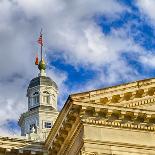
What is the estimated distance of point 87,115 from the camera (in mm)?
29141

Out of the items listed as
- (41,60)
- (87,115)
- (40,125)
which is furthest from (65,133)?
(41,60)

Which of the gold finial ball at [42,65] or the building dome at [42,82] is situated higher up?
the gold finial ball at [42,65]

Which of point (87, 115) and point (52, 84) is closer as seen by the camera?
point (87, 115)

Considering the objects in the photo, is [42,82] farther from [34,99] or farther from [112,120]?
[112,120]

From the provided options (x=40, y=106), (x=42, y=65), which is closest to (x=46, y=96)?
(x=40, y=106)

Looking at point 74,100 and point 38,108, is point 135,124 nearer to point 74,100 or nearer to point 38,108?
point 74,100

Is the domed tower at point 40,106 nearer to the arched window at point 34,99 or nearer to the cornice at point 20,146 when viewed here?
the arched window at point 34,99

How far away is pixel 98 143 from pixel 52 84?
2564 inches

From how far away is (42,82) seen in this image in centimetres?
9294

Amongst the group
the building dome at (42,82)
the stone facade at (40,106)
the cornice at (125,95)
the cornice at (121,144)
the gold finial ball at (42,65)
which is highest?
the gold finial ball at (42,65)

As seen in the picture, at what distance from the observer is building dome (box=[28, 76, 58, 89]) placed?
305ft

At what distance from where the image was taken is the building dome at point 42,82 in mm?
93062

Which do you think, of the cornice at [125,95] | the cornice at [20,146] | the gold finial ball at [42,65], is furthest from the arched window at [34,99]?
the cornice at [125,95]

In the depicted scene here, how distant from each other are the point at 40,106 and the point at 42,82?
3.51 metres
